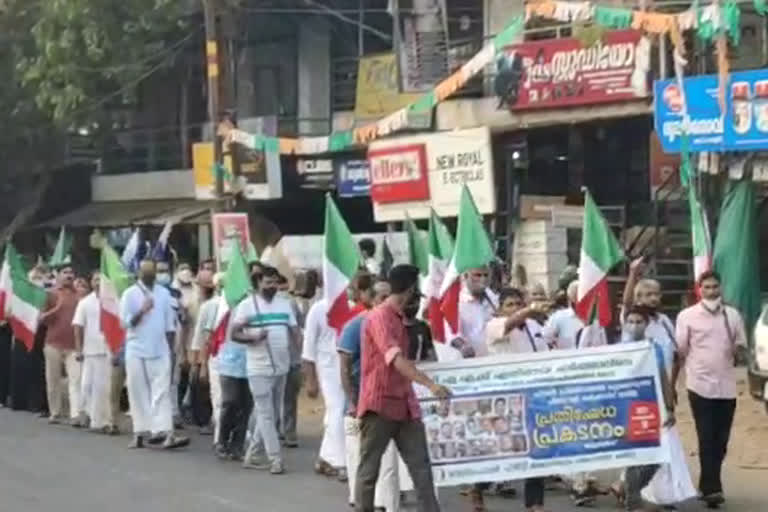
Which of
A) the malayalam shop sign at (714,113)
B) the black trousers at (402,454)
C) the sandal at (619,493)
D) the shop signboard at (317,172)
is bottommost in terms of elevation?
the sandal at (619,493)

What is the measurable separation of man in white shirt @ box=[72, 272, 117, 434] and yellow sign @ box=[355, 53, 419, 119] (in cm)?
1128

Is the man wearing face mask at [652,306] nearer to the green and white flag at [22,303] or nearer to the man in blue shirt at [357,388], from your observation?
the man in blue shirt at [357,388]

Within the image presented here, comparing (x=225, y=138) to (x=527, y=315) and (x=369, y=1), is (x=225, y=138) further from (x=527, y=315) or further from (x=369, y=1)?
(x=527, y=315)

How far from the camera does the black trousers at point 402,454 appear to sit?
392 inches

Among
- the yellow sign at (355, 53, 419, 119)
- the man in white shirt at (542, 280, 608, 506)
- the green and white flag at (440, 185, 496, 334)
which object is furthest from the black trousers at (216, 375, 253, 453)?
the yellow sign at (355, 53, 419, 119)

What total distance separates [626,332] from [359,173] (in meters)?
17.7

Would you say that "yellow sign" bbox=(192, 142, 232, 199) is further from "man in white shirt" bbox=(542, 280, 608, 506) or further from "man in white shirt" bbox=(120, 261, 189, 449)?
"man in white shirt" bbox=(542, 280, 608, 506)

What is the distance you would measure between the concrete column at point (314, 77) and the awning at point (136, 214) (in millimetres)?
2431

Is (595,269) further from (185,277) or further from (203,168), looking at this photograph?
(203,168)

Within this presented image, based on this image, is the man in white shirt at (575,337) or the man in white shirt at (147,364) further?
the man in white shirt at (147,364)

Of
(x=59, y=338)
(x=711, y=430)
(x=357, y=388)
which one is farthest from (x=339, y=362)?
(x=59, y=338)

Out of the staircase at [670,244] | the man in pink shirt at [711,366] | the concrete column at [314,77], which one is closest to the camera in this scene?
the man in pink shirt at [711,366]

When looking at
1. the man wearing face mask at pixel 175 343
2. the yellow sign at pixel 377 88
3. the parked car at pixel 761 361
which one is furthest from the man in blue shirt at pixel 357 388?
the yellow sign at pixel 377 88

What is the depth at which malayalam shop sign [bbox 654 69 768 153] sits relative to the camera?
759 inches
